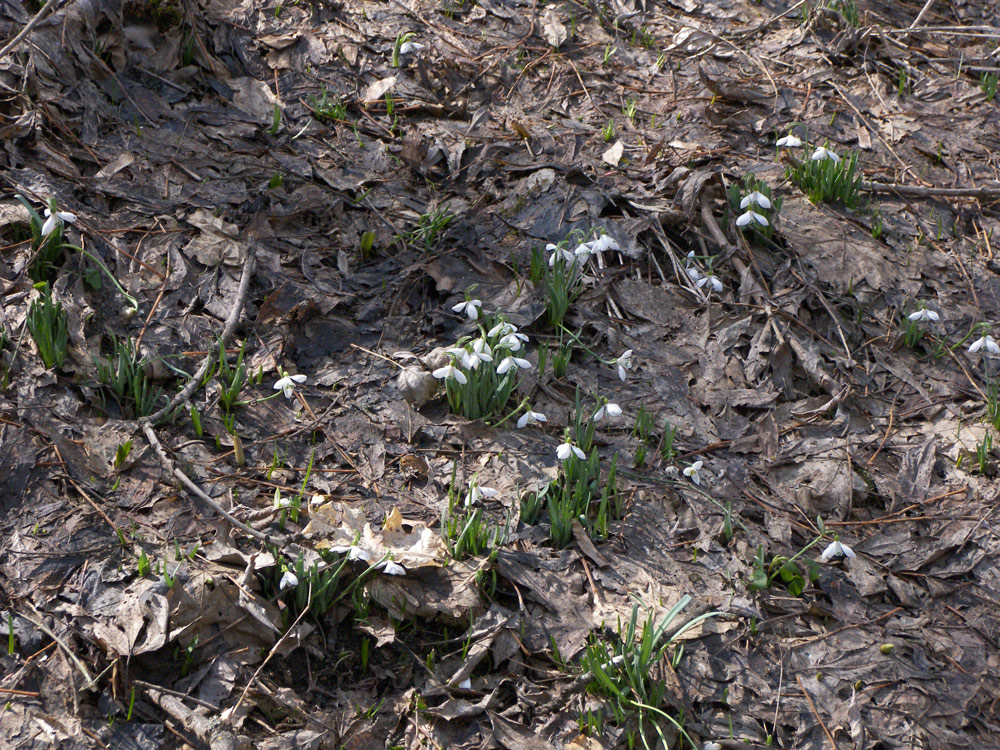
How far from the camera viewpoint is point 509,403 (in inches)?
117

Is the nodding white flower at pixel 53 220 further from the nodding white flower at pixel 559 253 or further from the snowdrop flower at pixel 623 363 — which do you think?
the snowdrop flower at pixel 623 363

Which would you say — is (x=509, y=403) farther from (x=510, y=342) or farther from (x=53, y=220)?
(x=53, y=220)

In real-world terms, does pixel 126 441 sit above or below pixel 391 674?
above

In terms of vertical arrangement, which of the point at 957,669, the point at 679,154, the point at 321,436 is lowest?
the point at 957,669

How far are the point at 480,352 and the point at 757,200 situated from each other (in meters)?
1.43

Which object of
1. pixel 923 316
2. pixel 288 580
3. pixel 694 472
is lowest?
pixel 694 472

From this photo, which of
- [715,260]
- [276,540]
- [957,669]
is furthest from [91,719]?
[715,260]

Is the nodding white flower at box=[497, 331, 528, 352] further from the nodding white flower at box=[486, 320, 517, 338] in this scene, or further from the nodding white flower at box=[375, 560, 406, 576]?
the nodding white flower at box=[375, 560, 406, 576]

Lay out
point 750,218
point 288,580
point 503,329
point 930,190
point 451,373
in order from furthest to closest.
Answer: point 930,190 → point 750,218 → point 503,329 → point 451,373 → point 288,580

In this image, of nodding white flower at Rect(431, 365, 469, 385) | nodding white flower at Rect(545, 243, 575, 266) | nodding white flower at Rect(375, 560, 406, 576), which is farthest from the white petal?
nodding white flower at Rect(545, 243, 575, 266)

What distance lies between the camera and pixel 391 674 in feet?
7.09

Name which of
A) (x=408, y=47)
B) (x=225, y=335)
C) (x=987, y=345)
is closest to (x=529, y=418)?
(x=225, y=335)

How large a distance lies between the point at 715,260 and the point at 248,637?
7.83 ft

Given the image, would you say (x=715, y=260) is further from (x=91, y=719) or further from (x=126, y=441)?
(x=91, y=719)
